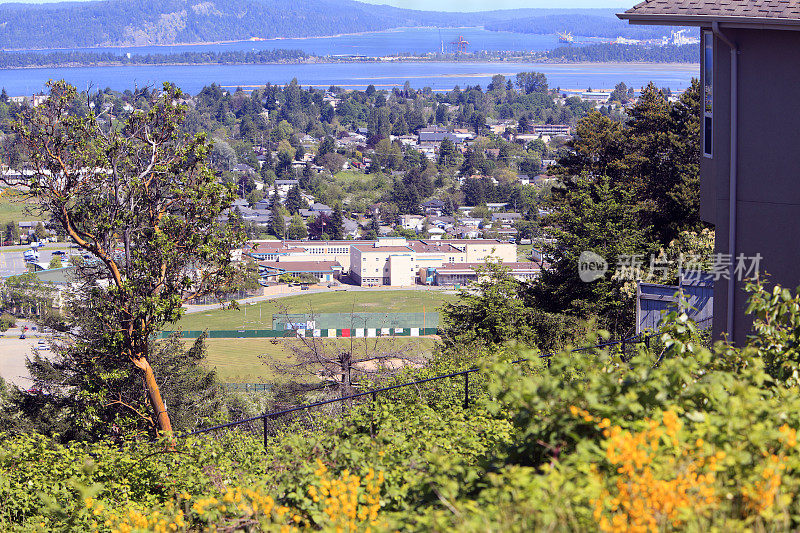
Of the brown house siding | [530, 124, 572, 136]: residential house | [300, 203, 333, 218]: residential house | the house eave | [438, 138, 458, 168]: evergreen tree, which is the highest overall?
[530, 124, 572, 136]: residential house

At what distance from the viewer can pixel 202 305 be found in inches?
2699

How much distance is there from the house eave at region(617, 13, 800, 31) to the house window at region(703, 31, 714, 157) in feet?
2.23

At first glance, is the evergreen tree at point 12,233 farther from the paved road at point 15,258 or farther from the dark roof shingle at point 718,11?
the dark roof shingle at point 718,11

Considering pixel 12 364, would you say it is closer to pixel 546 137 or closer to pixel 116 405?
pixel 116 405

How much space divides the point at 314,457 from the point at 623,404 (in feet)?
6.15

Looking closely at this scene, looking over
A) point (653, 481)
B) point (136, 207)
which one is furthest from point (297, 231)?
point (653, 481)

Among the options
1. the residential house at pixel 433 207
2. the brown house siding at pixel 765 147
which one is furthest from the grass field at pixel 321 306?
the brown house siding at pixel 765 147

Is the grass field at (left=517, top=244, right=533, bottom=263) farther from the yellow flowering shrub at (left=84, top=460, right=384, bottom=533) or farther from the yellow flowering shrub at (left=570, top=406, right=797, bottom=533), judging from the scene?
the yellow flowering shrub at (left=570, top=406, right=797, bottom=533)

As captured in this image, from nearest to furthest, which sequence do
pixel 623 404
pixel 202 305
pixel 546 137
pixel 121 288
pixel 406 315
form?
pixel 623 404 < pixel 121 288 < pixel 406 315 < pixel 202 305 < pixel 546 137

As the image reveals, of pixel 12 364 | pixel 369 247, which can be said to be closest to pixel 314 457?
pixel 12 364

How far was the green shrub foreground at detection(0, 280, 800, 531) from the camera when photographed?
2584 millimetres

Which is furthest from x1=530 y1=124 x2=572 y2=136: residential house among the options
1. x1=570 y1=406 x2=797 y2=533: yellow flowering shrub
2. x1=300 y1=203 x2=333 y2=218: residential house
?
x1=570 y1=406 x2=797 y2=533: yellow flowering shrub

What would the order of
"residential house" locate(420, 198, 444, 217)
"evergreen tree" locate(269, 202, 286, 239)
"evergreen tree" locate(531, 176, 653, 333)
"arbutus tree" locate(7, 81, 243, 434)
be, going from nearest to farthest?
1. "arbutus tree" locate(7, 81, 243, 434)
2. "evergreen tree" locate(531, 176, 653, 333)
3. "evergreen tree" locate(269, 202, 286, 239)
4. "residential house" locate(420, 198, 444, 217)

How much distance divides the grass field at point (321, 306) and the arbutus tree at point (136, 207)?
46722 millimetres
